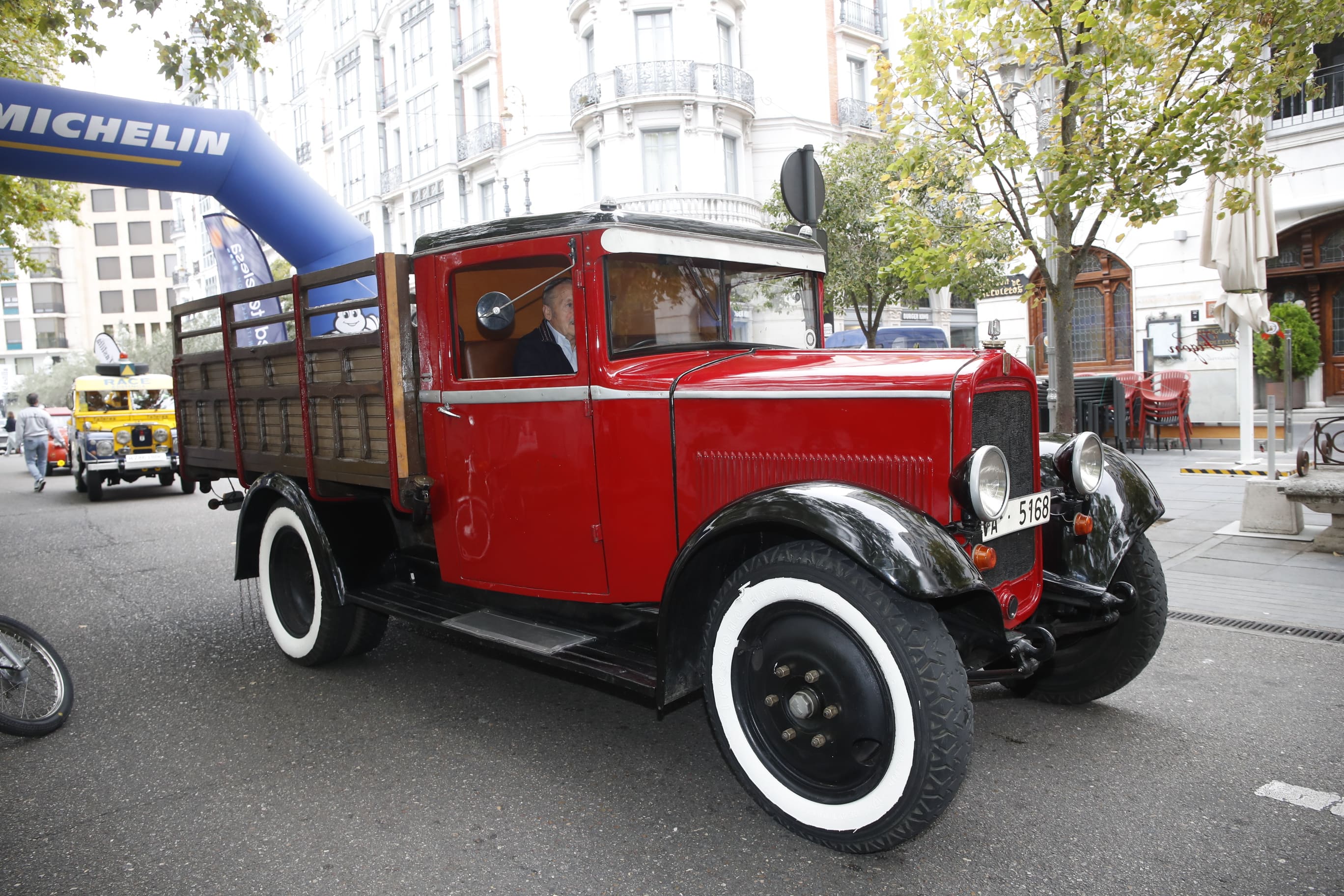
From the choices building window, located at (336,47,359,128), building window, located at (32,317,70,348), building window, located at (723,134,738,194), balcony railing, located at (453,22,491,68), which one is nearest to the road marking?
building window, located at (723,134,738,194)

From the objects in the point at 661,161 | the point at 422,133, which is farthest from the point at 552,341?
the point at 422,133

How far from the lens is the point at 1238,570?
5.95 meters

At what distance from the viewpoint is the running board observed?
310cm

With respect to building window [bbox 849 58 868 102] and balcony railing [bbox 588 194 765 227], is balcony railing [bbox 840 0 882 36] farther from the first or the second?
balcony railing [bbox 588 194 765 227]

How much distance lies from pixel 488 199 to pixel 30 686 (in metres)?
26.3

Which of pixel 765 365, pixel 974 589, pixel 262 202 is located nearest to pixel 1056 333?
pixel 765 365

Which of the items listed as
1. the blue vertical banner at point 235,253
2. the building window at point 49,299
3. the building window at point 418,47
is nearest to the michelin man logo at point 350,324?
the blue vertical banner at point 235,253

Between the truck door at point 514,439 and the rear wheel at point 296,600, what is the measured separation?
0.92 m

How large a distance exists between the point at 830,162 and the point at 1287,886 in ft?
53.2

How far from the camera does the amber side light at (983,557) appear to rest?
2824 mm

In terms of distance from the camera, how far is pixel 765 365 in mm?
3305

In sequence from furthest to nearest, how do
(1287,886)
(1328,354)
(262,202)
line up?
(1328,354) < (262,202) < (1287,886)

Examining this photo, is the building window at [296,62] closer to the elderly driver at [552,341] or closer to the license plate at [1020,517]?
the elderly driver at [552,341]

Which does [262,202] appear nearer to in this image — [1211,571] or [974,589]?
[974,589]
